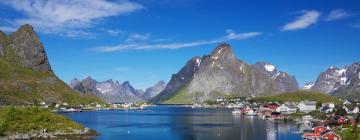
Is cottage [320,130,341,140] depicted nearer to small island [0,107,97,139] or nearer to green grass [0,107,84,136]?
small island [0,107,97,139]

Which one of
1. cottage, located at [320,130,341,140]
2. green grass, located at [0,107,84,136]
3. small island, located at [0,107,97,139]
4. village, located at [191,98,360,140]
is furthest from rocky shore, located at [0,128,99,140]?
cottage, located at [320,130,341,140]

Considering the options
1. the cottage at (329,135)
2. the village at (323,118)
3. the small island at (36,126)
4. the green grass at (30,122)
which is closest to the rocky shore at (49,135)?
the small island at (36,126)

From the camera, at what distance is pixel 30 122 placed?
86.6 meters

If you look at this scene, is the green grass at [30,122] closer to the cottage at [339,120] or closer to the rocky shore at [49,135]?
the rocky shore at [49,135]

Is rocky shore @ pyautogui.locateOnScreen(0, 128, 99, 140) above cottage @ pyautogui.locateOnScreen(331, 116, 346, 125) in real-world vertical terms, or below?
below

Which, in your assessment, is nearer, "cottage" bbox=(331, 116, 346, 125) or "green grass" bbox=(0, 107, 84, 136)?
"green grass" bbox=(0, 107, 84, 136)

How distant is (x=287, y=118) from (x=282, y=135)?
181ft

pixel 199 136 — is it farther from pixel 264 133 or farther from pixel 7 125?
pixel 7 125

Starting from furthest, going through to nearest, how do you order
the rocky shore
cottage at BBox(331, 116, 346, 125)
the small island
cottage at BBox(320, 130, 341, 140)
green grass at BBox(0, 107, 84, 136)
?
cottage at BBox(331, 116, 346, 125)
green grass at BBox(0, 107, 84, 136)
the small island
the rocky shore
cottage at BBox(320, 130, 341, 140)

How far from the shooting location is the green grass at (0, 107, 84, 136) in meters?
82.6

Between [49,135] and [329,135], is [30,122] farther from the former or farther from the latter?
[329,135]

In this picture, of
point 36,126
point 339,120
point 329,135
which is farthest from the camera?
point 339,120

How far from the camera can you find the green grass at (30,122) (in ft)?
271

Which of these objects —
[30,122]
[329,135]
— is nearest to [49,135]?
[30,122]
